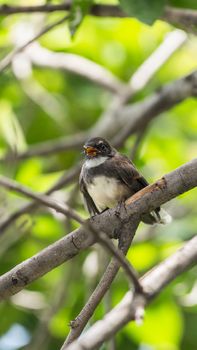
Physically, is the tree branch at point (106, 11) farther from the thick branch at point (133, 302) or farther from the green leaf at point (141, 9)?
the thick branch at point (133, 302)

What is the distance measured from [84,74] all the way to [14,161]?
8.18ft

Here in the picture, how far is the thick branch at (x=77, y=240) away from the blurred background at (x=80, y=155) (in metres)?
1.50

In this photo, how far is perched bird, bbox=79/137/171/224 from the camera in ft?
18.9

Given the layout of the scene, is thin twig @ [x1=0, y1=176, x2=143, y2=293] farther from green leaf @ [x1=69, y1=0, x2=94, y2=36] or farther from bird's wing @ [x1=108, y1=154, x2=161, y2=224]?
bird's wing @ [x1=108, y1=154, x2=161, y2=224]

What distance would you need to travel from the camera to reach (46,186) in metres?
7.08

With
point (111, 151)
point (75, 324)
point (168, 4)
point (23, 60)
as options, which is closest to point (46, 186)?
point (111, 151)

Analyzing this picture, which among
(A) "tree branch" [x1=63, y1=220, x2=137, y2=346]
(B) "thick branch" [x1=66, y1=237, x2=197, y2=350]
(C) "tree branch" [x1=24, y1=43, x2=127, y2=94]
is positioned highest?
(C) "tree branch" [x1=24, y1=43, x2=127, y2=94]

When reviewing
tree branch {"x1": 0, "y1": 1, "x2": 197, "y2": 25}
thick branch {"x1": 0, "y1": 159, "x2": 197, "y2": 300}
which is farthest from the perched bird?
thick branch {"x1": 0, "y1": 159, "x2": 197, "y2": 300}

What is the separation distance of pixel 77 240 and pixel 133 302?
1136 mm

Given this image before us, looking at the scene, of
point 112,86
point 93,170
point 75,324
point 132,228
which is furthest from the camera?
point 112,86

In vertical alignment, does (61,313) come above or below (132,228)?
below

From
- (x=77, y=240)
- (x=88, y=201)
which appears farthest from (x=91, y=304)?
(x=88, y=201)

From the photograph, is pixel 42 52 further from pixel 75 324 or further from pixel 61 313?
pixel 75 324

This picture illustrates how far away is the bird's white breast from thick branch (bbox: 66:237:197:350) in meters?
2.51
